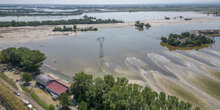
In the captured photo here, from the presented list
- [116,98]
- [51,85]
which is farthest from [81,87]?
[51,85]

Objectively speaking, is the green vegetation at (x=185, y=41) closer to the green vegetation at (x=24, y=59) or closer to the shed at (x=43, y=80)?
the green vegetation at (x=24, y=59)

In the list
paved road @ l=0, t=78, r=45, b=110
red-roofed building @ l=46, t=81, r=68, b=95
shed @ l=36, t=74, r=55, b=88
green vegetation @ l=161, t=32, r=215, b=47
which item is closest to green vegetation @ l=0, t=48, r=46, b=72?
shed @ l=36, t=74, r=55, b=88

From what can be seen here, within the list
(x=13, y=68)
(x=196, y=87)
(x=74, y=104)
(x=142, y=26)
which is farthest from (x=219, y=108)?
(x=142, y=26)

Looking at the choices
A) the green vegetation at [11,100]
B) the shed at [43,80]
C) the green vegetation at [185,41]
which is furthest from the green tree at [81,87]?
the green vegetation at [185,41]

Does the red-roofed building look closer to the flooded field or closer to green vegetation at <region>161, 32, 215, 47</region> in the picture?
the flooded field

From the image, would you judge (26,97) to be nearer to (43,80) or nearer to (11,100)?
(11,100)

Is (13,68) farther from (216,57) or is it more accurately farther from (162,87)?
(216,57)
